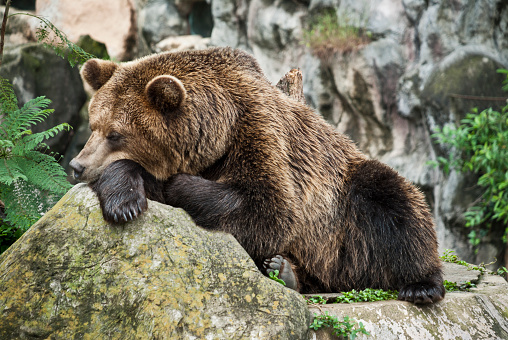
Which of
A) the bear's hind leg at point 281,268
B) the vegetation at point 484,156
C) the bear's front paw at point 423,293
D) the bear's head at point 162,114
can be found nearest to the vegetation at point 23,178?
the bear's head at point 162,114

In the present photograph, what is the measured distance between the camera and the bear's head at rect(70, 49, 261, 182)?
12.0 feet

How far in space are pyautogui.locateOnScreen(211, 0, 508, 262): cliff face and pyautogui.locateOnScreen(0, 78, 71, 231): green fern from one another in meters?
7.24

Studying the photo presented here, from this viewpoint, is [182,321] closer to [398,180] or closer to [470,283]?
[398,180]

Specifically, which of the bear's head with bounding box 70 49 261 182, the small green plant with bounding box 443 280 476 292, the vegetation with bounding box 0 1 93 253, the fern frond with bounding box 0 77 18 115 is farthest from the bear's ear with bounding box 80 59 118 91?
the small green plant with bounding box 443 280 476 292

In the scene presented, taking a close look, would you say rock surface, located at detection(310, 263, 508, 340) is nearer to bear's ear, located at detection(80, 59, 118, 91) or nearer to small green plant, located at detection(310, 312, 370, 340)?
small green plant, located at detection(310, 312, 370, 340)

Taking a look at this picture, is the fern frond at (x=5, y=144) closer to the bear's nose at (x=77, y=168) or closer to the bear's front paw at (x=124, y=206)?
the bear's nose at (x=77, y=168)

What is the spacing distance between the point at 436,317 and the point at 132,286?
220 centimetres

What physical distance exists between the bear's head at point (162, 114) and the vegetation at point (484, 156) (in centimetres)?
552

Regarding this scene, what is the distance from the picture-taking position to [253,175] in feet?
12.1

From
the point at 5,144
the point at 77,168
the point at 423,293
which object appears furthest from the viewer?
the point at 5,144

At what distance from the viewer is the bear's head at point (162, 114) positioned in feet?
12.0

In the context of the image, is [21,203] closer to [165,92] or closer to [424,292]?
[165,92]

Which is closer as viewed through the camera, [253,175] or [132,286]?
[132,286]

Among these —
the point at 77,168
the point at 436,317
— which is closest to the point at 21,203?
the point at 77,168
